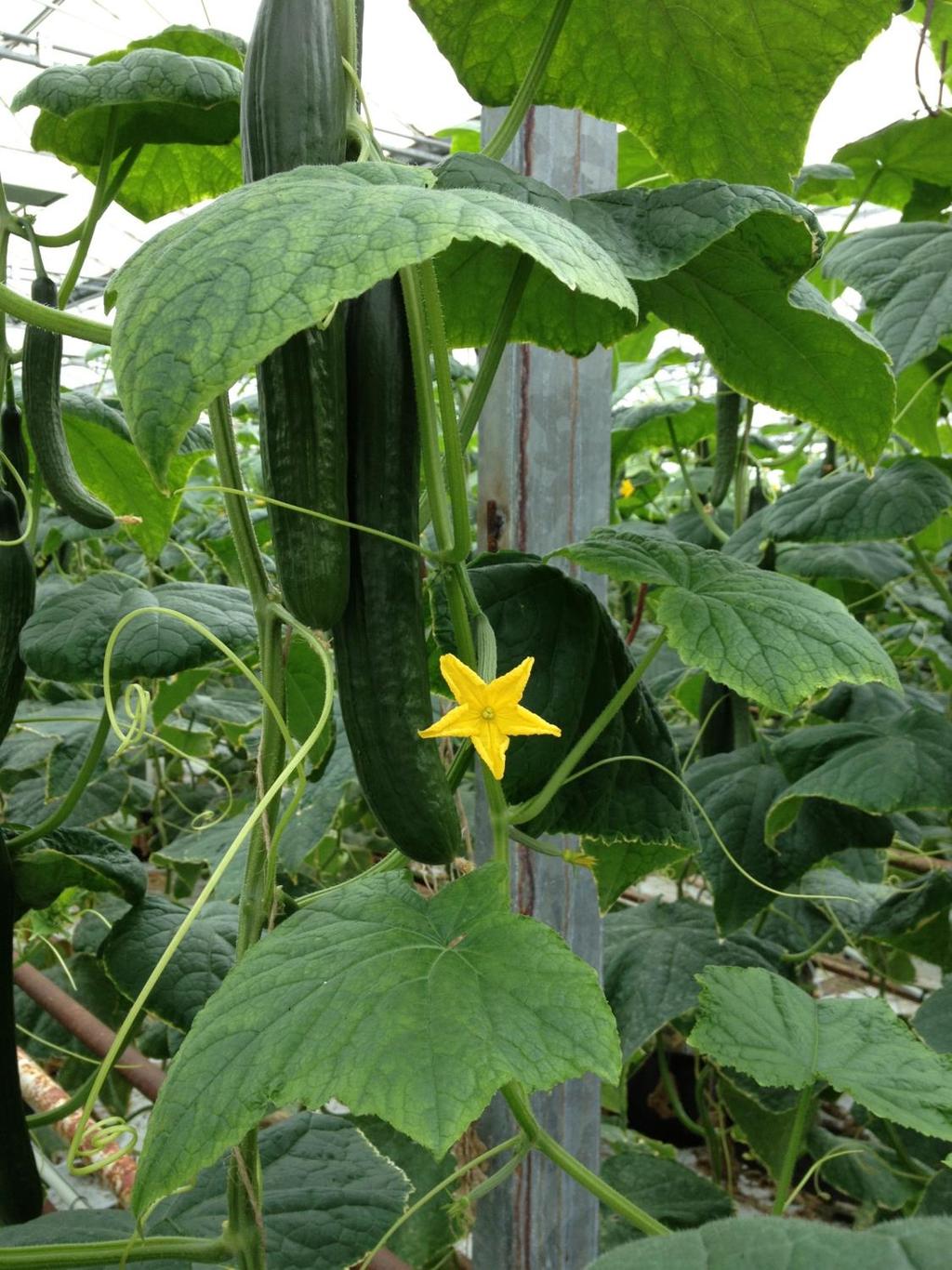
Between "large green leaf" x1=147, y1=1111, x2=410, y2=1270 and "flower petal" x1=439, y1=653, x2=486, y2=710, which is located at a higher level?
"flower petal" x1=439, y1=653, x2=486, y2=710

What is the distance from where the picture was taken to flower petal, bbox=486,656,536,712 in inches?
25.1

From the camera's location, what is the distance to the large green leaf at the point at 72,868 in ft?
3.16

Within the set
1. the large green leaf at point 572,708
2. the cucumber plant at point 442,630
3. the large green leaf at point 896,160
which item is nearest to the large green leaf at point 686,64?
the cucumber plant at point 442,630

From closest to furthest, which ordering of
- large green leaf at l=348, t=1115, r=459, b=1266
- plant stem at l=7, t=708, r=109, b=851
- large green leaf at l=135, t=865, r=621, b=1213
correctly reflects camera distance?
large green leaf at l=135, t=865, r=621, b=1213, plant stem at l=7, t=708, r=109, b=851, large green leaf at l=348, t=1115, r=459, b=1266

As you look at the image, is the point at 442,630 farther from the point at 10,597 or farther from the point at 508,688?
the point at 10,597

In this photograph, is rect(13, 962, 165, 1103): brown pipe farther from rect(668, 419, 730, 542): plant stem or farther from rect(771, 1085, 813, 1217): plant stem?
rect(668, 419, 730, 542): plant stem

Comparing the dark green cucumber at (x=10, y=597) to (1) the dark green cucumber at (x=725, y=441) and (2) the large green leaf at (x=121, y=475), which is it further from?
(1) the dark green cucumber at (x=725, y=441)

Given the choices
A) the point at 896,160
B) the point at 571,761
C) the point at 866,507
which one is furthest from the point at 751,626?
the point at 896,160

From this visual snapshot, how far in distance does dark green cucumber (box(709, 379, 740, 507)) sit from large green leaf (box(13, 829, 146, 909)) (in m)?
0.92

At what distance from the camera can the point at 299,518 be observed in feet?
2.08

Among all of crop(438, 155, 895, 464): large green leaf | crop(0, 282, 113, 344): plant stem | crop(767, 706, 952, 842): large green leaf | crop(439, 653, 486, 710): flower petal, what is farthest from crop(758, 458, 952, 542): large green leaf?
crop(0, 282, 113, 344): plant stem

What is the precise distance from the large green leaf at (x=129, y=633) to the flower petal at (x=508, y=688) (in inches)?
15.0

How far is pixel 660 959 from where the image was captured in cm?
132

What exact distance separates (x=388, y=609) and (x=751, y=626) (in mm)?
278
